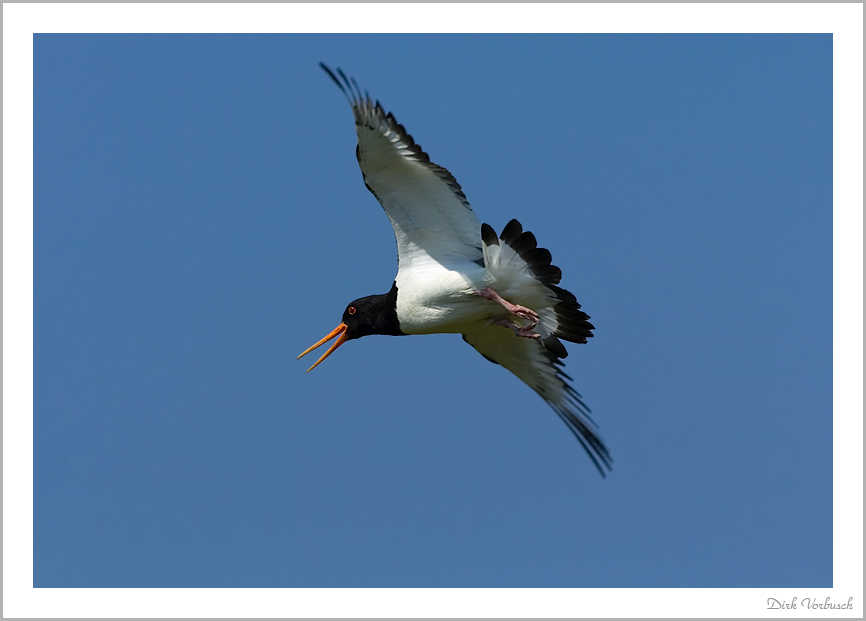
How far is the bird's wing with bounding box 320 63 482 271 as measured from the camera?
29.7 feet

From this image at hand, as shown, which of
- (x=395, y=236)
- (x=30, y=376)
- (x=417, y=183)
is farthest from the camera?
(x=30, y=376)

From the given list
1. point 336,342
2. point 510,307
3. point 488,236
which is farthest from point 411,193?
point 336,342

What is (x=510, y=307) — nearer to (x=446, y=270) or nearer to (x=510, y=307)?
(x=510, y=307)

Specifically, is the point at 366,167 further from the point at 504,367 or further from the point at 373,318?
the point at 504,367

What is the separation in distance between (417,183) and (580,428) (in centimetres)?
363

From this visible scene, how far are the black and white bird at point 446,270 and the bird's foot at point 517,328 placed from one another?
1 cm

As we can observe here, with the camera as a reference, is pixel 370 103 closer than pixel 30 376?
Yes

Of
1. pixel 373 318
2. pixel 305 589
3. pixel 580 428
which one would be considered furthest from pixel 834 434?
pixel 305 589

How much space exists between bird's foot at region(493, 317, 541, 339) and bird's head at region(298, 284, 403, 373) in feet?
3.52

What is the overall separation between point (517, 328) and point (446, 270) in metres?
1.01

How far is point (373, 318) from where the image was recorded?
10.8 metres

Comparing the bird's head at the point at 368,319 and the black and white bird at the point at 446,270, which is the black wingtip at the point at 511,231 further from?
the bird's head at the point at 368,319

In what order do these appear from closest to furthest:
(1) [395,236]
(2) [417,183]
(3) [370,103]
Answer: (3) [370,103]
(2) [417,183]
(1) [395,236]

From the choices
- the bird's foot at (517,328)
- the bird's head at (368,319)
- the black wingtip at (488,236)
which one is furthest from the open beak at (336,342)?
the black wingtip at (488,236)
